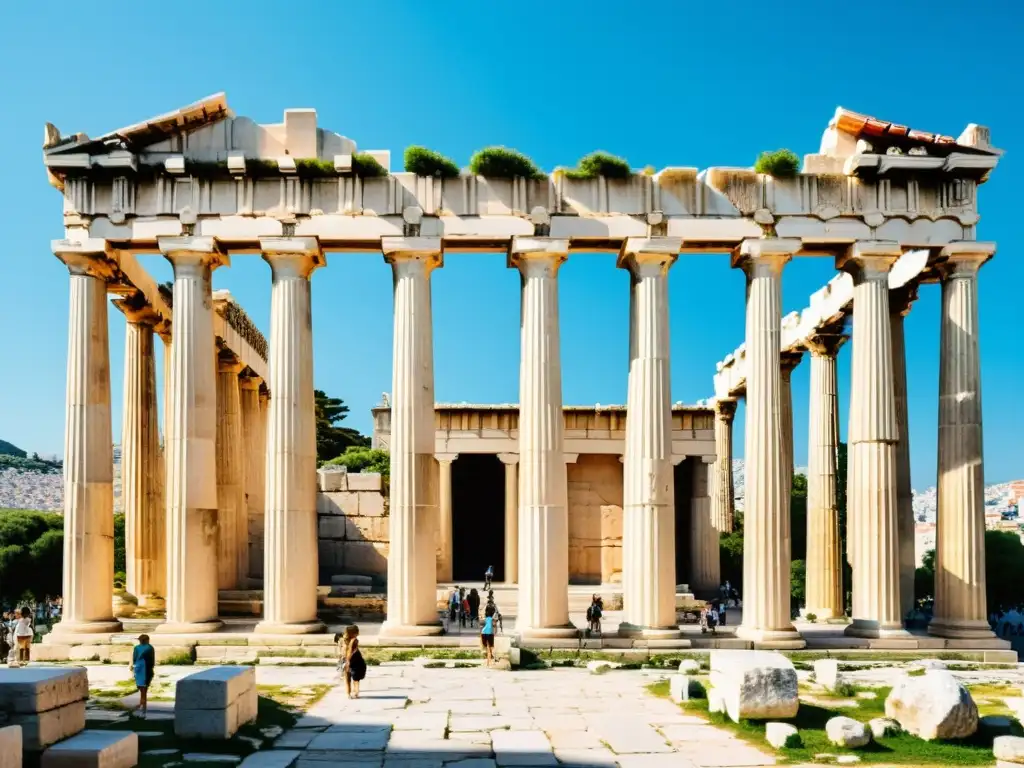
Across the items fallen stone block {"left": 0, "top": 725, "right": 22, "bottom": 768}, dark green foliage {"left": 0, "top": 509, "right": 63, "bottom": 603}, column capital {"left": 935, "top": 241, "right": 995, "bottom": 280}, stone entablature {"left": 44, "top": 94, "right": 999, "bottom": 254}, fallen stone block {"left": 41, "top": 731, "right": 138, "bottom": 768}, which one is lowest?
dark green foliage {"left": 0, "top": 509, "right": 63, "bottom": 603}

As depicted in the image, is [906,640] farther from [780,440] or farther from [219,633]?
[219,633]

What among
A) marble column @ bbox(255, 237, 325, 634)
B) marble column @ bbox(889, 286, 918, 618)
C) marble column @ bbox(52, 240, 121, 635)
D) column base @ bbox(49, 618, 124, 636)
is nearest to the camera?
column base @ bbox(49, 618, 124, 636)

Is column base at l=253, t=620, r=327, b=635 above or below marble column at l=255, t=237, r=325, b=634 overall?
below

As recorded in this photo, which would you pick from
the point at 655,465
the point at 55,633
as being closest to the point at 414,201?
the point at 655,465

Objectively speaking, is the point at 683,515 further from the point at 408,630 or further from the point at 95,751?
the point at 95,751

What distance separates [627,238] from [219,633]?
1443cm

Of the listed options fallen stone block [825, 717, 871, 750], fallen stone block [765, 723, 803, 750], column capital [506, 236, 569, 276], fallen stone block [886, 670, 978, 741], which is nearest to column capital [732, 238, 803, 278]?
column capital [506, 236, 569, 276]

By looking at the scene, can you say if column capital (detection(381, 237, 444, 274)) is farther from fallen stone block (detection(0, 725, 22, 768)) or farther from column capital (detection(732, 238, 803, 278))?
fallen stone block (detection(0, 725, 22, 768))

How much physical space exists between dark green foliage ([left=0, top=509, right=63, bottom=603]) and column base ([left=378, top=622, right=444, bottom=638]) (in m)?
37.2

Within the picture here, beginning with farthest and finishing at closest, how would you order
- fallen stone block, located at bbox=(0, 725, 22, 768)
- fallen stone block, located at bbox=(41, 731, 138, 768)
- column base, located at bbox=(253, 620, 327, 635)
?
column base, located at bbox=(253, 620, 327, 635) < fallen stone block, located at bbox=(41, 731, 138, 768) < fallen stone block, located at bbox=(0, 725, 22, 768)

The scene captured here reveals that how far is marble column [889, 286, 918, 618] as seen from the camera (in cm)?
3208

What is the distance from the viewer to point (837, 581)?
34.3 m

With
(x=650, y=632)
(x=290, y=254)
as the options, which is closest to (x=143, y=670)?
(x=290, y=254)

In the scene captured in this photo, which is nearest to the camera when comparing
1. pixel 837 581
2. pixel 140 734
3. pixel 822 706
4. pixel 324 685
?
pixel 140 734
